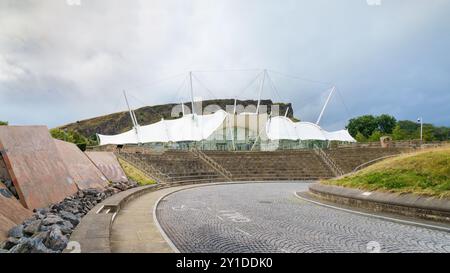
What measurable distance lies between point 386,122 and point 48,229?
124 meters

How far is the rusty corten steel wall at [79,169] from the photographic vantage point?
49.1 feet

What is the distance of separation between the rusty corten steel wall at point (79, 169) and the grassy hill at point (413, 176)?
11745 millimetres

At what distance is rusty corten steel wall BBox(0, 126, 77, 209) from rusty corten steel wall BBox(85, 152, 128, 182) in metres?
7.10

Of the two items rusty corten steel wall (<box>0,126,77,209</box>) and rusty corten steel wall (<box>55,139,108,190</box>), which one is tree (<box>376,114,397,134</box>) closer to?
rusty corten steel wall (<box>55,139,108,190</box>)

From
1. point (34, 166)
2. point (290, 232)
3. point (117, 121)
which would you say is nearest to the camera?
point (290, 232)

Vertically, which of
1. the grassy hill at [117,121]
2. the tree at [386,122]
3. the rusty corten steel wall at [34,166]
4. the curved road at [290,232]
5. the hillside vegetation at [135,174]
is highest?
the grassy hill at [117,121]

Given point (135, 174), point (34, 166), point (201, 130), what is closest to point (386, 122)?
point (201, 130)

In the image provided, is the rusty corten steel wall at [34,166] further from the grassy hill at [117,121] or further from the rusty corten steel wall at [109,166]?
the grassy hill at [117,121]

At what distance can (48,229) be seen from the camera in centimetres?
696

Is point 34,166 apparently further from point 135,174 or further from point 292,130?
point 292,130

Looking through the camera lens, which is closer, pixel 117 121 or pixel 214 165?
pixel 214 165

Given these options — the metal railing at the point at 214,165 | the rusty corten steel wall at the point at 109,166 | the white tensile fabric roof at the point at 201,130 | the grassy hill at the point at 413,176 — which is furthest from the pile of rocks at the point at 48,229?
the white tensile fabric roof at the point at 201,130

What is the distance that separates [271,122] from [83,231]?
2771 inches
